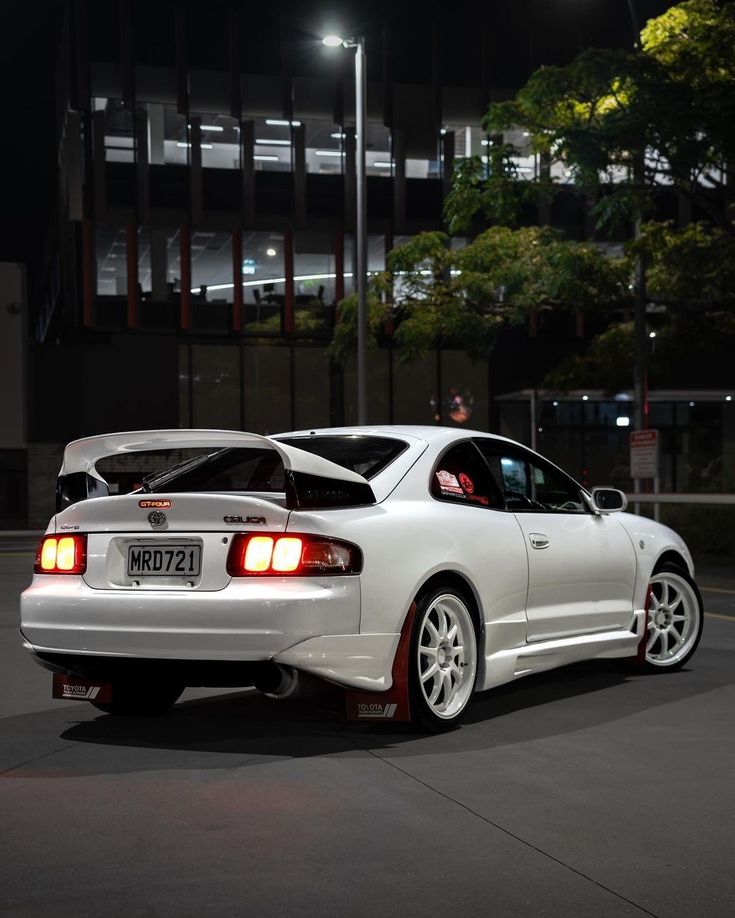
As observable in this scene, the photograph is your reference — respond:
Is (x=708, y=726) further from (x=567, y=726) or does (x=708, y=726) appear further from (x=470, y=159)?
(x=470, y=159)

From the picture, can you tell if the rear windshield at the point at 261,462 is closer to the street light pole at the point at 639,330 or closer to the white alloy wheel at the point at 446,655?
the white alloy wheel at the point at 446,655

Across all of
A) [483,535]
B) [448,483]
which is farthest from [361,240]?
[483,535]

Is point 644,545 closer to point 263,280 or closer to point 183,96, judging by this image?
point 263,280

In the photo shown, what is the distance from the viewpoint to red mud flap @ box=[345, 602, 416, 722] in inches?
271

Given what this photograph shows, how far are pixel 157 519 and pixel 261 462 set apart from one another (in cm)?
141

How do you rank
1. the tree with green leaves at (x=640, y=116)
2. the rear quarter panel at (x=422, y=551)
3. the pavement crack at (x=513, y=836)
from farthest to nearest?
the tree with green leaves at (x=640, y=116)
the rear quarter panel at (x=422, y=551)
the pavement crack at (x=513, y=836)

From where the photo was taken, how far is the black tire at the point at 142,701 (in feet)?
25.4

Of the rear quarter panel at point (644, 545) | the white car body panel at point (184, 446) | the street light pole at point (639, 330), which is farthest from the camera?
the street light pole at point (639, 330)

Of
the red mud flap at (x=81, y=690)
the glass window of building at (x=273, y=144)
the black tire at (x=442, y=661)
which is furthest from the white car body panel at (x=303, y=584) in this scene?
the glass window of building at (x=273, y=144)

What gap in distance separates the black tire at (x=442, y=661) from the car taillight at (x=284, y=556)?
61cm

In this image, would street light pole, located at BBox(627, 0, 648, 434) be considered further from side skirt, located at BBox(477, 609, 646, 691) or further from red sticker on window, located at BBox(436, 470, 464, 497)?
red sticker on window, located at BBox(436, 470, 464, 497)

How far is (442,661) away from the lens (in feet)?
24.0

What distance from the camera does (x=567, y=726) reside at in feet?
24.7

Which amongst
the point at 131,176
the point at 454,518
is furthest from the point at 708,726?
the point at 131,176
